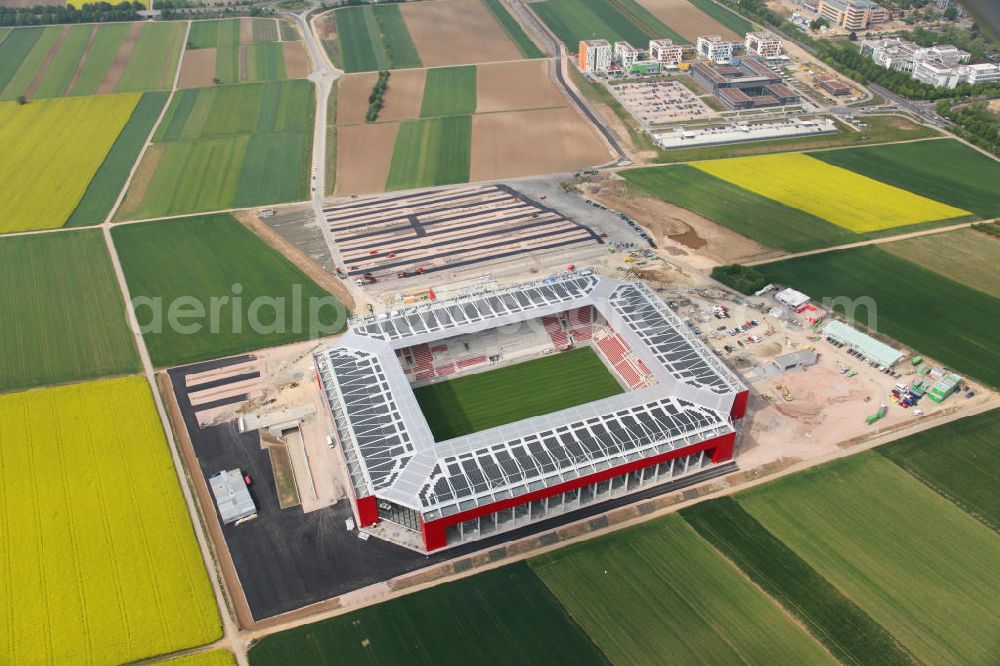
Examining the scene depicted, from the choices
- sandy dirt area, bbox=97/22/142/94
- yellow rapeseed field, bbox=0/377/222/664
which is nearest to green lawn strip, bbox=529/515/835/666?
yellow rapeseed field, bbox=0/377/222/664

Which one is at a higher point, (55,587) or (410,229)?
(410,229)

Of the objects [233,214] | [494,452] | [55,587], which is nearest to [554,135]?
[233,214]

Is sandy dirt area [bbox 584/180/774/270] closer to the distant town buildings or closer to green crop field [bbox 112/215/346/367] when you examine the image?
green crop field [bbox 112/215/346/367]

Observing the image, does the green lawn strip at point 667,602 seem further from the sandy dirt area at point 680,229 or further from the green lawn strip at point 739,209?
the green lawn strip at point 739,209

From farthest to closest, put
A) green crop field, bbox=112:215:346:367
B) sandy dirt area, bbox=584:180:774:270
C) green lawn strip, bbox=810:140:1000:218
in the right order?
green lawn strip, bbox=810:140:1000:218 → sandy dirt area, bbox=584:180:774:270 → green crop field, bbox=112:215:346:367

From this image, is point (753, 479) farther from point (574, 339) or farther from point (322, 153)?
point (322, 153)

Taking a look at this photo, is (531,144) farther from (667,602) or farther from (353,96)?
(667,602)

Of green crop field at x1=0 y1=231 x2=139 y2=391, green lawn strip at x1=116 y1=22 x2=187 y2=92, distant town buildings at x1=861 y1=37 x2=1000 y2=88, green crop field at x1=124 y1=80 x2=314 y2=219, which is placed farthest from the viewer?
green lawn strip at x1=116 y1=22 x2=187 y2=92
